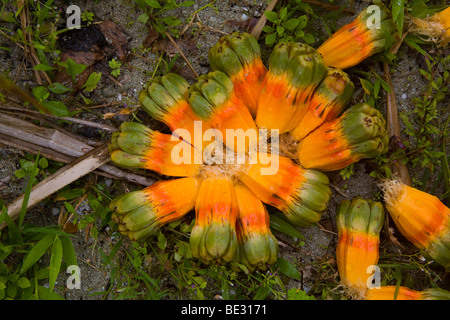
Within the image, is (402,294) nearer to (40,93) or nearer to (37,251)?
(37,251)

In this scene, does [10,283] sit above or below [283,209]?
below

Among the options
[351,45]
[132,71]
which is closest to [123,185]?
[132,71]

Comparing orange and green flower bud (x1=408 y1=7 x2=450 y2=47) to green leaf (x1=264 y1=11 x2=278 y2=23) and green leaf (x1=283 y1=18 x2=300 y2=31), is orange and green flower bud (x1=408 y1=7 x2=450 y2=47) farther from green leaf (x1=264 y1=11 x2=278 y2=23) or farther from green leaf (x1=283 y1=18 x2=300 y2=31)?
green leaf (x1=264 y1=11 x2=278 y2=23)

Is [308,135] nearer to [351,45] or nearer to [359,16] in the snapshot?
[351,45]

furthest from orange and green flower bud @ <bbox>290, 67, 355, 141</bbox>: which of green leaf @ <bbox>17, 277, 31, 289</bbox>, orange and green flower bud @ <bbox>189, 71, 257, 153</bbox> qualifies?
green leaf @ <bbox>17, 277, 31, 289</bbox>

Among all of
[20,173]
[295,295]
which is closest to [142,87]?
[20,173]

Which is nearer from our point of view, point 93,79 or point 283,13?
point 283,13
